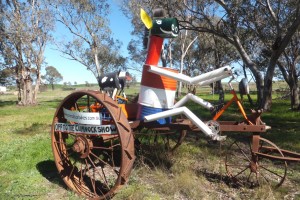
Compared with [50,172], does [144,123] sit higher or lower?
higher

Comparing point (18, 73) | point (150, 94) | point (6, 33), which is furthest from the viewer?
point (18, 73)

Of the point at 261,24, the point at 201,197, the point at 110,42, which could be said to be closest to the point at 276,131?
the point at 201,197

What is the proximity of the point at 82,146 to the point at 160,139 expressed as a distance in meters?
3.84

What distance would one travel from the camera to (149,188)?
496cm

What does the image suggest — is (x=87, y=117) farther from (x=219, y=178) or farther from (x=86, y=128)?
(x=219, y=178)

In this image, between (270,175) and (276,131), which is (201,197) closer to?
(270,175)

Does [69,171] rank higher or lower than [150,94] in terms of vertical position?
lower

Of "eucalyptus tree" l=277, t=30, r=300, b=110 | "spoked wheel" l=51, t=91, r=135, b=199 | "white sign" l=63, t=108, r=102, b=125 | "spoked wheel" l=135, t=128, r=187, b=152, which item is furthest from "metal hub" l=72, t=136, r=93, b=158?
"eucalyptus tree" l=277, t=30, r=300, b=110

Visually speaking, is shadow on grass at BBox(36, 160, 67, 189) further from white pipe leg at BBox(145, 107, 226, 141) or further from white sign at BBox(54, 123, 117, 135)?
white pipe leg at BBox(145, 107, 226, 141)

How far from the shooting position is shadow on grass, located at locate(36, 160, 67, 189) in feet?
18.0

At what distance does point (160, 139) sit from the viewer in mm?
8305

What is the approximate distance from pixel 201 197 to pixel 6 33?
2240 cm

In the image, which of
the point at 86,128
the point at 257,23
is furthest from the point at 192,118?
the point at 257,23

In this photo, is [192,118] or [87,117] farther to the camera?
[87,117]
